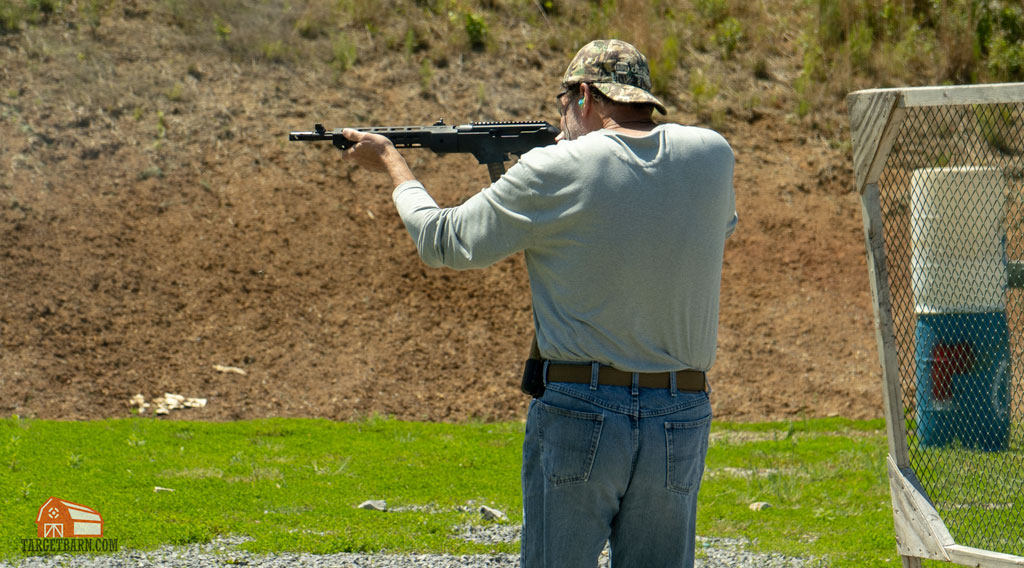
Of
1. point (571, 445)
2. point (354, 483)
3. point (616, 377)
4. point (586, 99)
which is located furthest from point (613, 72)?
point (354, 483)

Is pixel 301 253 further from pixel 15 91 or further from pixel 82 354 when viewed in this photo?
pixel 15 91

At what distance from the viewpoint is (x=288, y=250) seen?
14305mm

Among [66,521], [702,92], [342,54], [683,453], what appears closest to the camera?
[683,453]

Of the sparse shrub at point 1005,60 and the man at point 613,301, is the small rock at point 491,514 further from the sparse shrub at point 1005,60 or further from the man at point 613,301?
the sparse shrub at point 1005,60

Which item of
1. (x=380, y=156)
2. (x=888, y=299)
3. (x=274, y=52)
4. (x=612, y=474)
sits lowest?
(x=612, y=474)

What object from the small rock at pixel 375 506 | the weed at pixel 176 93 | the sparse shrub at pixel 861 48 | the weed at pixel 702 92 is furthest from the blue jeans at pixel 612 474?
the sparse shrub at pixel 861 48

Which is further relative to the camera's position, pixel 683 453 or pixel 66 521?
pixel 66 521

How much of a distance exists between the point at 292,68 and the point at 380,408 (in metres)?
7.34

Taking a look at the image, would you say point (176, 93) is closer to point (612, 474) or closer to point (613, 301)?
point (613, 301)

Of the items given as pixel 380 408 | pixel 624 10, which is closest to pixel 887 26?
pixel 624 10

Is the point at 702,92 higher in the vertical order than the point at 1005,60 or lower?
→ lower

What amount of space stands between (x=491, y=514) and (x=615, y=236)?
4.37 m

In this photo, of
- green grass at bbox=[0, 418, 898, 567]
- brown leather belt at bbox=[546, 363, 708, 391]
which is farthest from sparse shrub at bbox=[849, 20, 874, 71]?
brown leather belt at bbox=[546, 363, 708, 391]

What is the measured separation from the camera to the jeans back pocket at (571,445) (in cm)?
306
